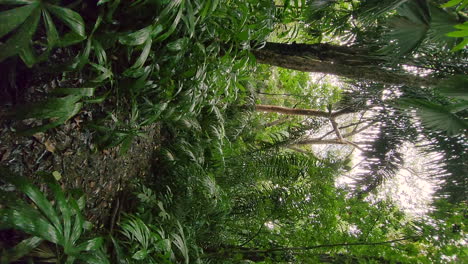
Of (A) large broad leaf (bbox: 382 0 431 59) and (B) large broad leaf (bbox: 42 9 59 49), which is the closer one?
(B) large broad leaf (bbox: 42 9 59 49)

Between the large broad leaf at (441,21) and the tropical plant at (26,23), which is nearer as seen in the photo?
the tropical plant at (26,23)

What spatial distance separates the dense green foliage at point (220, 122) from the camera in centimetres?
103

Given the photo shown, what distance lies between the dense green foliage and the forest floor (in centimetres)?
5

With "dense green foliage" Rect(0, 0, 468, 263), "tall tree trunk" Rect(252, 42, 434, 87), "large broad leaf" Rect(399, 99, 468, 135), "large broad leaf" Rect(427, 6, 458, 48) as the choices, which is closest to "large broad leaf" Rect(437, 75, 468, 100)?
"dense green foliage" Rect(0, 0, 468, 263)

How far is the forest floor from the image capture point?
1.06 m

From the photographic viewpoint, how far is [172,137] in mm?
2705

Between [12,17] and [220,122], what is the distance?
81.9 inches

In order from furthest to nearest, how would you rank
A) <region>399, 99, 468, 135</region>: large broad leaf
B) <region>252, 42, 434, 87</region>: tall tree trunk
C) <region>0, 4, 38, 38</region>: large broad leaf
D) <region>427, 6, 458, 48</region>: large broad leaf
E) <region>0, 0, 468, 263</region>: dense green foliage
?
<region>252, 42, 434, 87</region>: tall tree trunk < <region>399, 99, 468, 135</region>: large broad leaf < <region>427, 6, 458, 48</region>: large broad leaf < <region>0, 0, 468, 263</region>: dense green foliage < <region>0, 4, 38, 38</region>: large broad leaf

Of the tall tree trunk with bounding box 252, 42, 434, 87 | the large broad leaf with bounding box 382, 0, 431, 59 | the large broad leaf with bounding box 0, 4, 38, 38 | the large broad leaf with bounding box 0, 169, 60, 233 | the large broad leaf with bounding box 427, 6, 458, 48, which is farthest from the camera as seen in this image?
the tall tree trunk with bounding box 252, 42, 434, 87

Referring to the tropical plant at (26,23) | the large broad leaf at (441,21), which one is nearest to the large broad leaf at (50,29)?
the tropical plant at (26,23)

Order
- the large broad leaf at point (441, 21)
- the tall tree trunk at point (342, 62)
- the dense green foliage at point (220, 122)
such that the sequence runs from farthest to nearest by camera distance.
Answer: the tall tree trunk at point (342, 62) → the large broad leaf at point (441, 21) → the dense green foliage at point (220, 122)

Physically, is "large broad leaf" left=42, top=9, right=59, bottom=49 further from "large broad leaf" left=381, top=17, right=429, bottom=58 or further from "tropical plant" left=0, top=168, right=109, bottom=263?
"large broad leaf" left=381, top=17, right=429, bottom=58

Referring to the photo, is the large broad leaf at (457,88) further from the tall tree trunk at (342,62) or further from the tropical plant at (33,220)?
the tropical plant at (33,220)

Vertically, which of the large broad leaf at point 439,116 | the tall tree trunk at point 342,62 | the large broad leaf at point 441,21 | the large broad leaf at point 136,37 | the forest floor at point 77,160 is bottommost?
the forest floor at point 77,160
